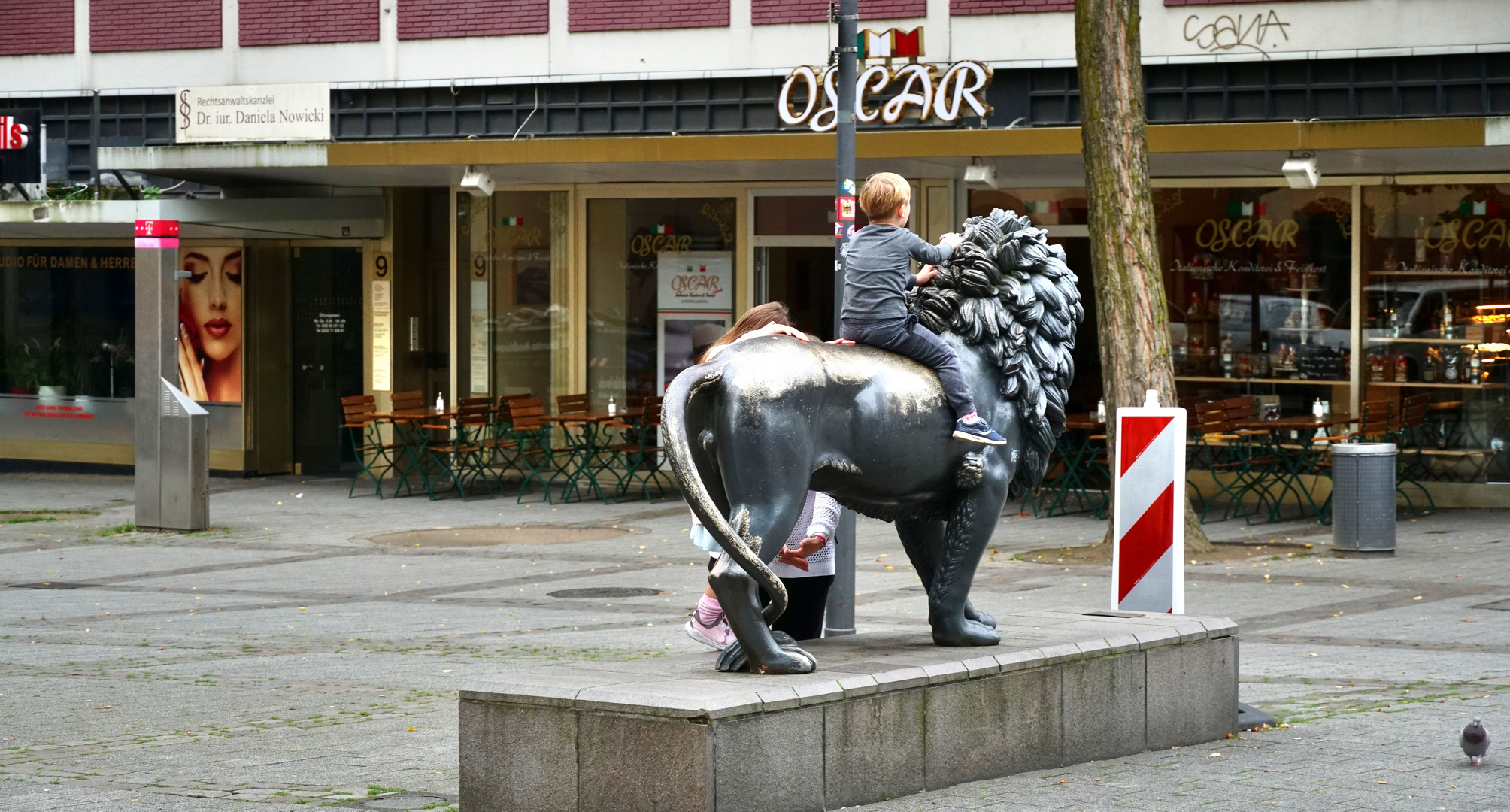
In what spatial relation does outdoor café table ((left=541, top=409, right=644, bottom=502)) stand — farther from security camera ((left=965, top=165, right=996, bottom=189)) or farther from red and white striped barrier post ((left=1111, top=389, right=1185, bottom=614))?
red and white striped barrier post ((left=1111, top=389, right=1185, bottom=614))

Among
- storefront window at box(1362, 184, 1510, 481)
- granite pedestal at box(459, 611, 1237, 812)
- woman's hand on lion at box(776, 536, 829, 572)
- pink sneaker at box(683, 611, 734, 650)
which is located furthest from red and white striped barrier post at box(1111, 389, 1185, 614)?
storefront window at box(1362, 184, 1510, 481)

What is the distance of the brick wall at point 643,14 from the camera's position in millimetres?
20344

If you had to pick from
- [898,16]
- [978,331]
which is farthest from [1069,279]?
[898,16]

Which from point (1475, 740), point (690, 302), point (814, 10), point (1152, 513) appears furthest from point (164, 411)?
point (1475, 740)

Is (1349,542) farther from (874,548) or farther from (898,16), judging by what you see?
(898,16)

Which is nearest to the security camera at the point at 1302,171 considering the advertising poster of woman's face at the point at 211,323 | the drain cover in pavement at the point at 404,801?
the drain cover in pavement at the point at 404,801

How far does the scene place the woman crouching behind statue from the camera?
746cm

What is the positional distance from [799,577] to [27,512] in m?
14.0

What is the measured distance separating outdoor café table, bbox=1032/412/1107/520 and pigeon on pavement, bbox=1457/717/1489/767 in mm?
10474

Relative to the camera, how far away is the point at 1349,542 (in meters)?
14.6

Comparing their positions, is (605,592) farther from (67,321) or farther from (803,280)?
(67,321)

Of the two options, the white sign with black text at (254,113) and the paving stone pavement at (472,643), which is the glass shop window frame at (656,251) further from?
the white sign with black text at (254,113)

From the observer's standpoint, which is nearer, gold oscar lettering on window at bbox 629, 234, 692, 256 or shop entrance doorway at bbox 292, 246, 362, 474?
gold oscar lettering on window at bbox 629, 234, 692, 256

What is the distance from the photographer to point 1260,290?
18797mm
